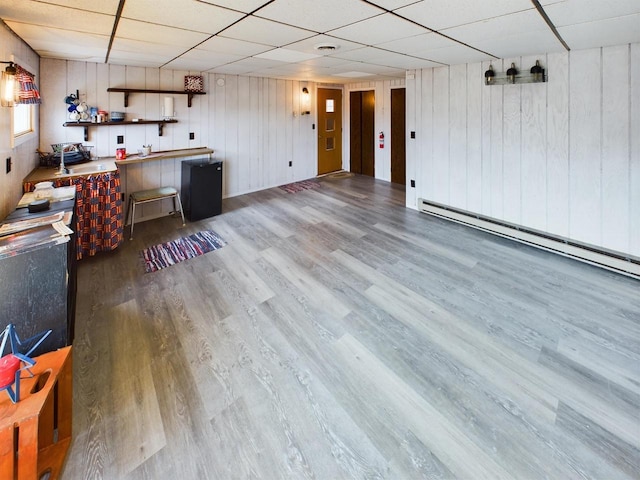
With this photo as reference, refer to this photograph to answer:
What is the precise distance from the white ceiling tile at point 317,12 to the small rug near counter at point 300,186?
14.0 ft

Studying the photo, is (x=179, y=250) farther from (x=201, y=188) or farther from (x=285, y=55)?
(x=285, y=55)

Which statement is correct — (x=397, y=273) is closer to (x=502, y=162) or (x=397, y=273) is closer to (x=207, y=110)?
(x=502, y=162)

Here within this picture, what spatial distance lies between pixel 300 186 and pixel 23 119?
15.0ft

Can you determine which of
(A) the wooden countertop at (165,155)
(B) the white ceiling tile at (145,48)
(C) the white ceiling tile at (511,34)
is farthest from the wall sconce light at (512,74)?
(A) the wooden countertop at (165,155)

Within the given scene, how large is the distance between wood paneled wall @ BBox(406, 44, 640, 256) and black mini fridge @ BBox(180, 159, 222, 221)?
3.32m

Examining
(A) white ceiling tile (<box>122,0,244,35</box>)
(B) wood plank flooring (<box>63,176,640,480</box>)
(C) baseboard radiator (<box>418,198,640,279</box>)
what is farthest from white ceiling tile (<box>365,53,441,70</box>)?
(B) wood plank flooring (<box>63,176,640,480</box>)

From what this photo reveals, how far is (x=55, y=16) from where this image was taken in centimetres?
238

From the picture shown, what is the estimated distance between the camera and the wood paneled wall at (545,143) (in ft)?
10.8

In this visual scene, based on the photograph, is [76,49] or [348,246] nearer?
[76,49]

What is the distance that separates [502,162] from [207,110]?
468cm

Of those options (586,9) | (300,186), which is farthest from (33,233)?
(300,186)

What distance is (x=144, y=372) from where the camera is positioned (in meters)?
2.14

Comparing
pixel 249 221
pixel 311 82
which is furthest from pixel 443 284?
pixel 311 82

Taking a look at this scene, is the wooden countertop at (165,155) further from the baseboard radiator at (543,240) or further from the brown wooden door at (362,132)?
the brown wooden door at (362,132)
